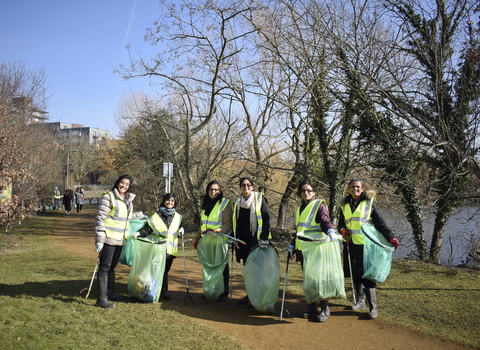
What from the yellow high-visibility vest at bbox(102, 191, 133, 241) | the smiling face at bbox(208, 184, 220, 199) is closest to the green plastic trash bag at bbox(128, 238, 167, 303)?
the yellow high-visibility vest at bbox(102, 191, 133, 241)

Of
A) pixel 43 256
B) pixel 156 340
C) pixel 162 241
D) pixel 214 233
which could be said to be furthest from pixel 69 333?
pixel 43 256

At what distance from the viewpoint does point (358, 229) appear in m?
5.18

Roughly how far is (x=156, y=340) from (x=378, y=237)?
297 cm

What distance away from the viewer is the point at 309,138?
42.3 feet

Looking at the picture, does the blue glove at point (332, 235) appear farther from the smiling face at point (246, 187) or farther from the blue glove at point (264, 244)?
the smiling face at point (246, 187)

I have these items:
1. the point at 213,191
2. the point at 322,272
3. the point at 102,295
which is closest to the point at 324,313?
the point at 322,272

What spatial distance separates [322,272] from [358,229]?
865 mm

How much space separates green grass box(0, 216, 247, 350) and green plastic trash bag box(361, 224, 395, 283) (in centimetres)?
193

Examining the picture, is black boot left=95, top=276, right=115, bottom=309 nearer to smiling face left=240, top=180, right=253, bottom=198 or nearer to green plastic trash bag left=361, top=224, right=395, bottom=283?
smiling face left=240, top=180, right=253, bottom=198

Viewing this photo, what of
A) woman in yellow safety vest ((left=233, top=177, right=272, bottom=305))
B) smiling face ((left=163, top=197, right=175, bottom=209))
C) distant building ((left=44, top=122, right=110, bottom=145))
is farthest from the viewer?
distant building ((left=44, top=122, right=110, bottom=145))

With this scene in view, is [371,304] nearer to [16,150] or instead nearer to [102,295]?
[102,295]

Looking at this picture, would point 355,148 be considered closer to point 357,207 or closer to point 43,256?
point 357,207

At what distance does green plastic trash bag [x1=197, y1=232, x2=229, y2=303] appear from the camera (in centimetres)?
555

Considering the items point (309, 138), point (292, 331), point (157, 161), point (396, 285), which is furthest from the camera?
point (157, 161)
